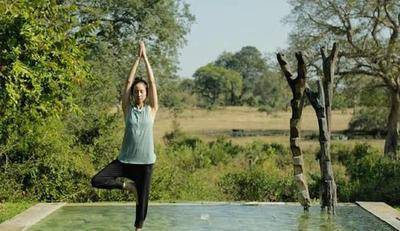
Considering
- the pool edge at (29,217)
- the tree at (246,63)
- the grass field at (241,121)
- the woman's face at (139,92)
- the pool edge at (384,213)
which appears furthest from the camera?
the tree at (246,63)

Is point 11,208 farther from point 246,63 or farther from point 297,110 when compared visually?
point 246,63

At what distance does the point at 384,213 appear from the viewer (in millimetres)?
11750

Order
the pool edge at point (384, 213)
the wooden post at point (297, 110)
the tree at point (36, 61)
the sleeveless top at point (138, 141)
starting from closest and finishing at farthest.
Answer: the sleeveless top at point (138, 141) < the tree at point (36, 61) < the pool edge at point (384, 213) < the wooden post at point (297, 110)

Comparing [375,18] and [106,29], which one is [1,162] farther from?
[375,18]

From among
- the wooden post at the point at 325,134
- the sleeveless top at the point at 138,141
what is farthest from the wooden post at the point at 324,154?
the sleeveless top at the point at 138,141

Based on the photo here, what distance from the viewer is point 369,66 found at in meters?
32.6

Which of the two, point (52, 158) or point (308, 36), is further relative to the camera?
point (308, 36)

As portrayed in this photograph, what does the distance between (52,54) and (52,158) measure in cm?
570

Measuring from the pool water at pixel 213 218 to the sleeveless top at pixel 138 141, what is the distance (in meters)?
2.96

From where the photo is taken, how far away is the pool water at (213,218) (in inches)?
412

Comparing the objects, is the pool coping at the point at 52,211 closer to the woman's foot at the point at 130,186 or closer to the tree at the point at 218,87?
the woman's foot at the point at 130,186

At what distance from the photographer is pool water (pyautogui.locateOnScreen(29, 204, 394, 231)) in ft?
34.3

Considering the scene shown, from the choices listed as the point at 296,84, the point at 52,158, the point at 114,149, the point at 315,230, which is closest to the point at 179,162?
the point at 114,149

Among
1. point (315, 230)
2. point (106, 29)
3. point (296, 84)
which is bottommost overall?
point (315, 230)
